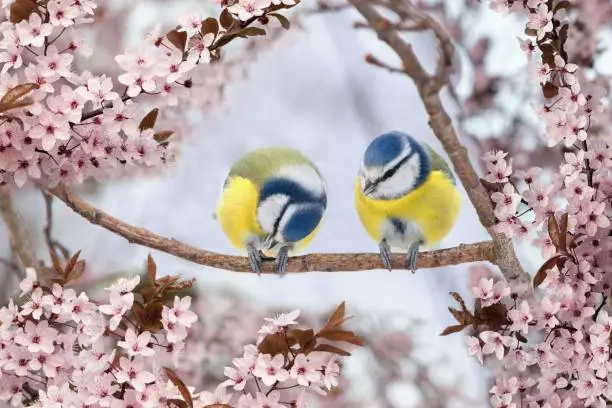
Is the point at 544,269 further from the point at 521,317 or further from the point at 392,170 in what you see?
the point at 392,170

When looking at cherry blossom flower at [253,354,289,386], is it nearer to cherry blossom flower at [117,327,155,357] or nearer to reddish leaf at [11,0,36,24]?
cherry blossom flower at [117,327,155,357]

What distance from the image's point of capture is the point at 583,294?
0.71 metres

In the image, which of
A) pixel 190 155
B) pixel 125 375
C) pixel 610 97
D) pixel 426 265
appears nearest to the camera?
pixel 125 375

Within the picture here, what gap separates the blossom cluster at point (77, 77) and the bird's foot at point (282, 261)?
262 mm

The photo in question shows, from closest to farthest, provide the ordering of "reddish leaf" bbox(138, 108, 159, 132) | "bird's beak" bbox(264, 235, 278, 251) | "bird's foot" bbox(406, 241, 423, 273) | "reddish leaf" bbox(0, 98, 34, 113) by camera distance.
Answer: "reddish leaf" bbox(0, 98, 34, 113), "reddish leaf" bbox(138, 108, 159, 132), "bird's foot" bbox(406, 241, 423, 273), "bird's beak" bbox(264, 235, 278, 251)

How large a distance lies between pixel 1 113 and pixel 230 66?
78 cm

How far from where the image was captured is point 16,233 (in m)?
1.02

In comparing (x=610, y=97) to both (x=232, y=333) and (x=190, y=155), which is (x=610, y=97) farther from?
(x=190, y=155)

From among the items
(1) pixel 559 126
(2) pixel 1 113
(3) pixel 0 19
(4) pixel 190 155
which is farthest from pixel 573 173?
(4) pixel 190 155

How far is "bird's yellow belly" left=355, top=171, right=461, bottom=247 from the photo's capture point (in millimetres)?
1026

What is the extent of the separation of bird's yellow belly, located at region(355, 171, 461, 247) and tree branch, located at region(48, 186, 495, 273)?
158 millimetres

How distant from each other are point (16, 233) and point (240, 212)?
0.30 meters

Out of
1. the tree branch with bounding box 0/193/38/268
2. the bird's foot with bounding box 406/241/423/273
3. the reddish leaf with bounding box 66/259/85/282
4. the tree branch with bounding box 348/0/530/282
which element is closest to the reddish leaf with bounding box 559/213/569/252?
the tree branch with bounding box 348/0/530/282

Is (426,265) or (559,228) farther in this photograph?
(426,265)
